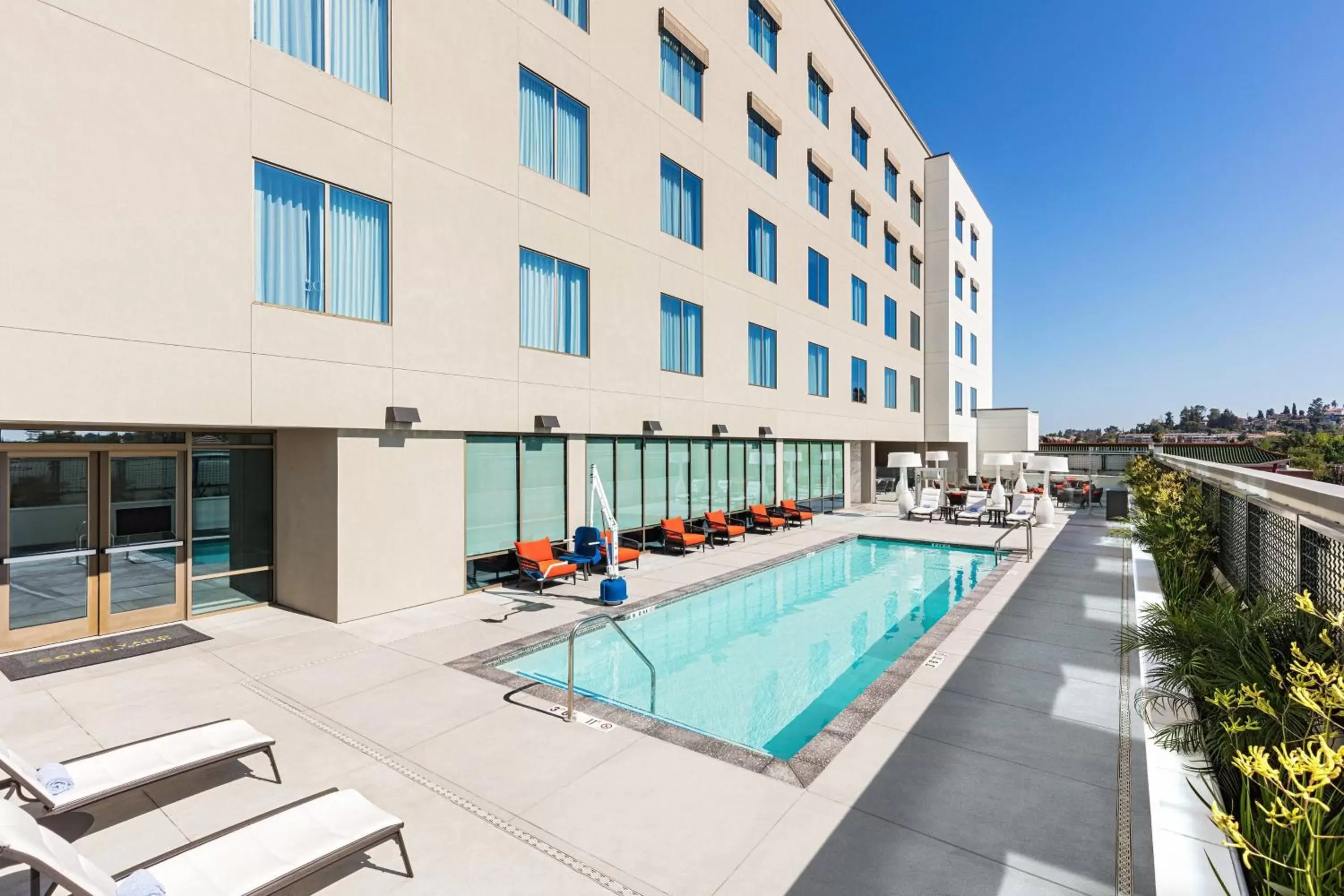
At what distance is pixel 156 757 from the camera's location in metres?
4.92

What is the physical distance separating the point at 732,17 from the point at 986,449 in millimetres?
29700

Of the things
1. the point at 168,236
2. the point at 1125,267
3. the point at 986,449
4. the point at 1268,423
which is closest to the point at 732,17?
the point at 168,236

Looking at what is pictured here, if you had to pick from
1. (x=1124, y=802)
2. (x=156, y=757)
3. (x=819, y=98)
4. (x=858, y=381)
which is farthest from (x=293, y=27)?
(x=858, y=381)

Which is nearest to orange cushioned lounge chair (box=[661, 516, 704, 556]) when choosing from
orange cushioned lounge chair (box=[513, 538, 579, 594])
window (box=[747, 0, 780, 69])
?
orange cushioned lounge chair (box=[513, 538, 579, 594])

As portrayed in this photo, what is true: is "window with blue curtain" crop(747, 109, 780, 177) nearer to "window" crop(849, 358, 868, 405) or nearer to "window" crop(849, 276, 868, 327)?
"window" crop(849, 276, 868, 327)

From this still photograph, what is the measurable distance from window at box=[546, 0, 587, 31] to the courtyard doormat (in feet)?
42.2

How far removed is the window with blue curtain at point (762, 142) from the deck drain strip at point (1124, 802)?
16.8 m

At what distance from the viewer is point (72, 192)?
7094mm

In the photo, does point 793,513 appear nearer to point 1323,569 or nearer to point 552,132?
point 552,132

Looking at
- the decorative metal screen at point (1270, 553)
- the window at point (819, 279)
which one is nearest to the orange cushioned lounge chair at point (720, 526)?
the window at point (819, 279)

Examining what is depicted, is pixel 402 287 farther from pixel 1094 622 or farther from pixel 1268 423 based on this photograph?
pixel 1268 423

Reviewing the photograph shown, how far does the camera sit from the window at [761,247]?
19.6m

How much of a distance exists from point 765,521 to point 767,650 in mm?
10076

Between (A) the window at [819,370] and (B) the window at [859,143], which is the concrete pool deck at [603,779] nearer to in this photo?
(A) the window at [819,370]
